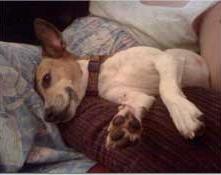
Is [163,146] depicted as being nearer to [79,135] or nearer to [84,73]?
[79,135]

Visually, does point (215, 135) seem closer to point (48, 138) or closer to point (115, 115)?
point (115, 115)

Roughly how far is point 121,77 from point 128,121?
0.20 m

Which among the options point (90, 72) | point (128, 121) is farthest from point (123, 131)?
point (90, 72)

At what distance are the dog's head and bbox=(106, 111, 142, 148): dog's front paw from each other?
14cm

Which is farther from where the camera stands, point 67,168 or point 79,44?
point 79,44

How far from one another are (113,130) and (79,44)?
A: 0.29 metres

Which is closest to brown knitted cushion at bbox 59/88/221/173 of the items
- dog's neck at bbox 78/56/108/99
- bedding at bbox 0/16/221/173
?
bedding at bbox 0/16/221/173

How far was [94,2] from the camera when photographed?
91 centimetres

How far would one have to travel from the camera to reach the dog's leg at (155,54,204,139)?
680mm

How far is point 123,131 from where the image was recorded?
26.7 inches

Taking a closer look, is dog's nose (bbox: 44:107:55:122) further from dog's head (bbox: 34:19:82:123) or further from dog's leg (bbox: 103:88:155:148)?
dog's leg (bbox: 103:88:155:148)

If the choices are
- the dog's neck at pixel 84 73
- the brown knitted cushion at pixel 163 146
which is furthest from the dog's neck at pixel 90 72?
the brown knitted cushion at pixel 163 146

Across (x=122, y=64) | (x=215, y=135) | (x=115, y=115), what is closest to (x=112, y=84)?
(x=122, y=64)

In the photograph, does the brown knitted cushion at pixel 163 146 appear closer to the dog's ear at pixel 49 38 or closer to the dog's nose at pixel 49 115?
the dog's nose at pixel 49 115
